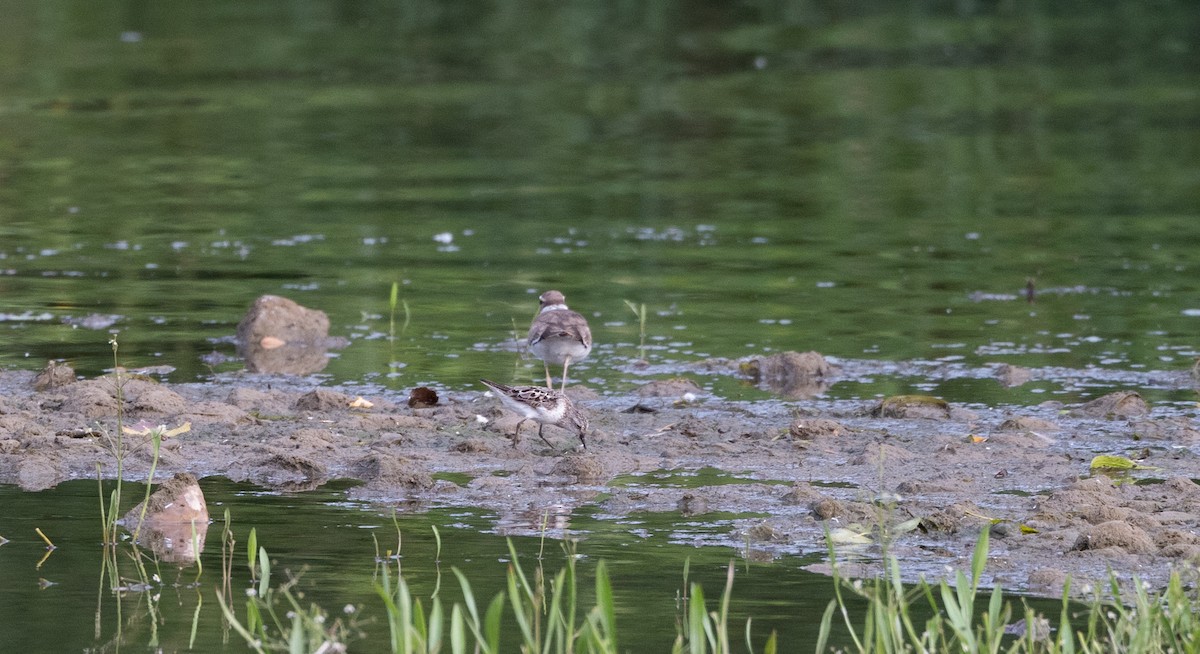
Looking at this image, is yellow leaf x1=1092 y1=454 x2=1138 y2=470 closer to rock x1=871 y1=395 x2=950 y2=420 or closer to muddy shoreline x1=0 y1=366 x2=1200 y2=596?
muddy shoreline x1=0 y1=366 x2=1200 y2=596

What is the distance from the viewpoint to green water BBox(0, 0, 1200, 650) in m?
11.1

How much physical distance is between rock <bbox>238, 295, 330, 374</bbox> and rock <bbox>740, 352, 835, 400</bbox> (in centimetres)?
257

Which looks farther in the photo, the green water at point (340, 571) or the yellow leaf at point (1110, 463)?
the yellow leaf at point (1110, 463)

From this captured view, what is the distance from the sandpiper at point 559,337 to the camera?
9875 mm

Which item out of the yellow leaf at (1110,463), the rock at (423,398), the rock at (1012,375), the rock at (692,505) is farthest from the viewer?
the rock at (1012,375)

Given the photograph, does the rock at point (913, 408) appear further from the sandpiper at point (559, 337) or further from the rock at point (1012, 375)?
the sandpiper at point (559, 337)

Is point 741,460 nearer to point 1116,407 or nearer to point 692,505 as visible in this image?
Result: point 692,505

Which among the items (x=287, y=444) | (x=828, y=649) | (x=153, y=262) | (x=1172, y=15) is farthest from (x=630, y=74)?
(x=828, y=649)

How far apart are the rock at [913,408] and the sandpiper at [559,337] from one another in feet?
5.23

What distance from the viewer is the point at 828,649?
238 inches

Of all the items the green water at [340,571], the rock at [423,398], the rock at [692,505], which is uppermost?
the rock at [423,398]

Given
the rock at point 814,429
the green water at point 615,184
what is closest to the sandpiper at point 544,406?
the rock at point 814,429

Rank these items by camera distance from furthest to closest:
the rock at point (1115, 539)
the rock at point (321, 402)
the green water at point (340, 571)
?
1. the rock at point (321, 402)
2. the rock at point (1115, 539)
3. the green water at point (340, 571)

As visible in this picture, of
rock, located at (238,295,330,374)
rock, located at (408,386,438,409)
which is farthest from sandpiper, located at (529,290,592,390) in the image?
rock, located at (238,295,330,374)
